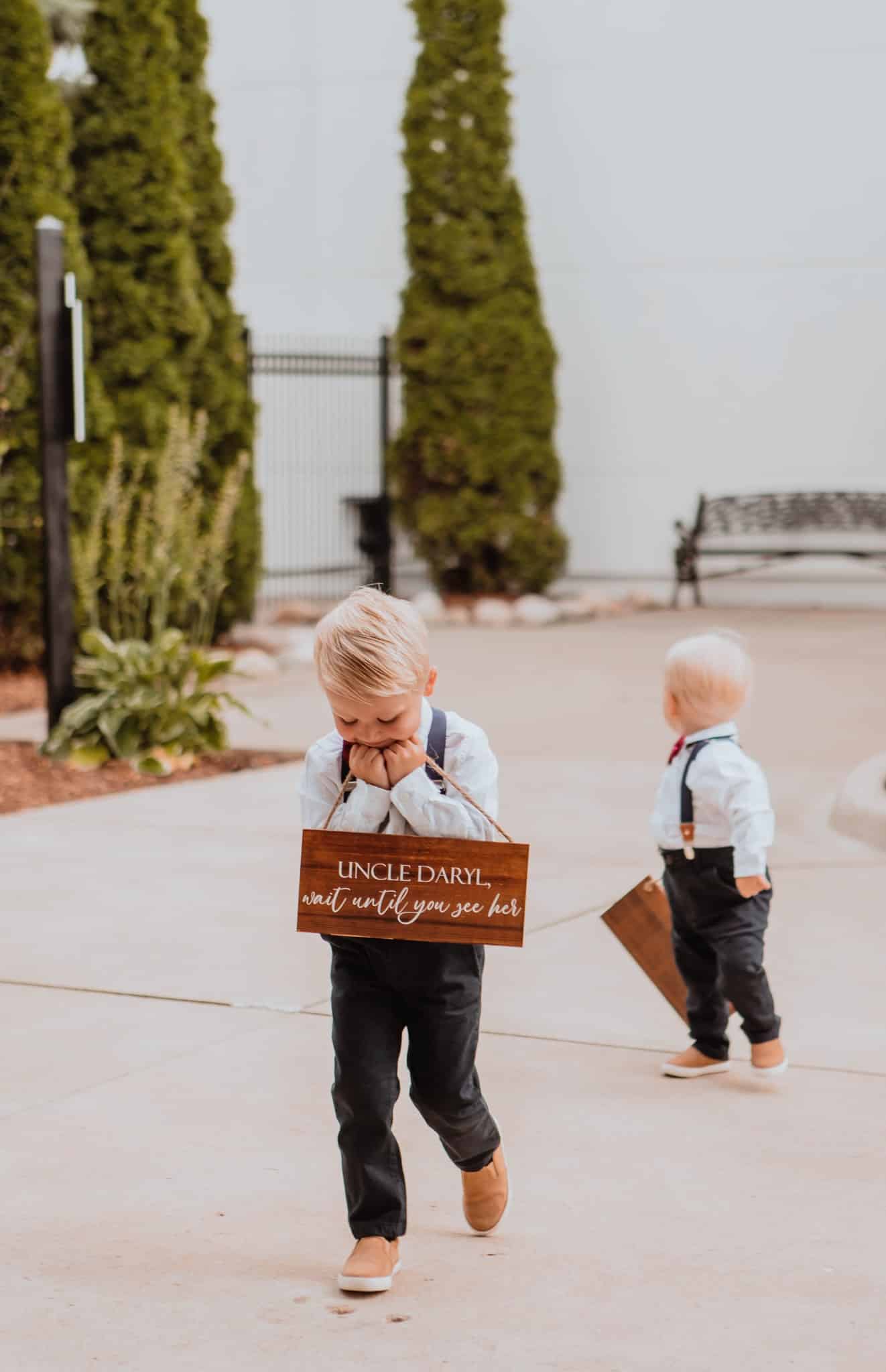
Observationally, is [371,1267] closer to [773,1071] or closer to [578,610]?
[773,1071]

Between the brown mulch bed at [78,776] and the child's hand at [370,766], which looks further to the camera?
the brown mulch bed at [78,776]

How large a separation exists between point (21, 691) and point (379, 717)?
8795mm

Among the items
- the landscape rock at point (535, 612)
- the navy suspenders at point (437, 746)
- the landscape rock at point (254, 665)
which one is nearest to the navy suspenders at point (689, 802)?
the navy suspenders at point (437, 746)

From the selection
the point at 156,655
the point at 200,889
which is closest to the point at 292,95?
the point at 156,655

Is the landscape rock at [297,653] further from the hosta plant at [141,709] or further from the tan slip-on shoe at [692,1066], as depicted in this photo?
the tan slip-on shoe at [692,1066]

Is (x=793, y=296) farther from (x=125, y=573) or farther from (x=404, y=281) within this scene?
(x=125, y=573)

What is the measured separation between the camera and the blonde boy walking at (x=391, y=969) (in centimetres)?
322

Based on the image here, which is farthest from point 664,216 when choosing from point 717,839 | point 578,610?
point 717,839

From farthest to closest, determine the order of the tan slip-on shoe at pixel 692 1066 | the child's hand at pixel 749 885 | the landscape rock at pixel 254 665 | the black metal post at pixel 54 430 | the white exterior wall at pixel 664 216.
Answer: the white exterior wall at pixel 664 216
the landscape rock at pixel 254 665
the black metal post at pixel 54 430
the tan slip-on shoe at pixel 692 1066
the child's hand at pixel 749 885

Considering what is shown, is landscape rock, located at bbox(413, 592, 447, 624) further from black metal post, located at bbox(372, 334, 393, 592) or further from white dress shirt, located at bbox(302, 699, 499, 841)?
white dress shirt, located at bbox(302, 699, 499, 841)

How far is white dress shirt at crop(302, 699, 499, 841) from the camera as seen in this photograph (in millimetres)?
3264

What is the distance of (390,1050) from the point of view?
131 inches

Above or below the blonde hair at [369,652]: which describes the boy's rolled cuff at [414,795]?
below

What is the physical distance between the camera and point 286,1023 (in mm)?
4848
